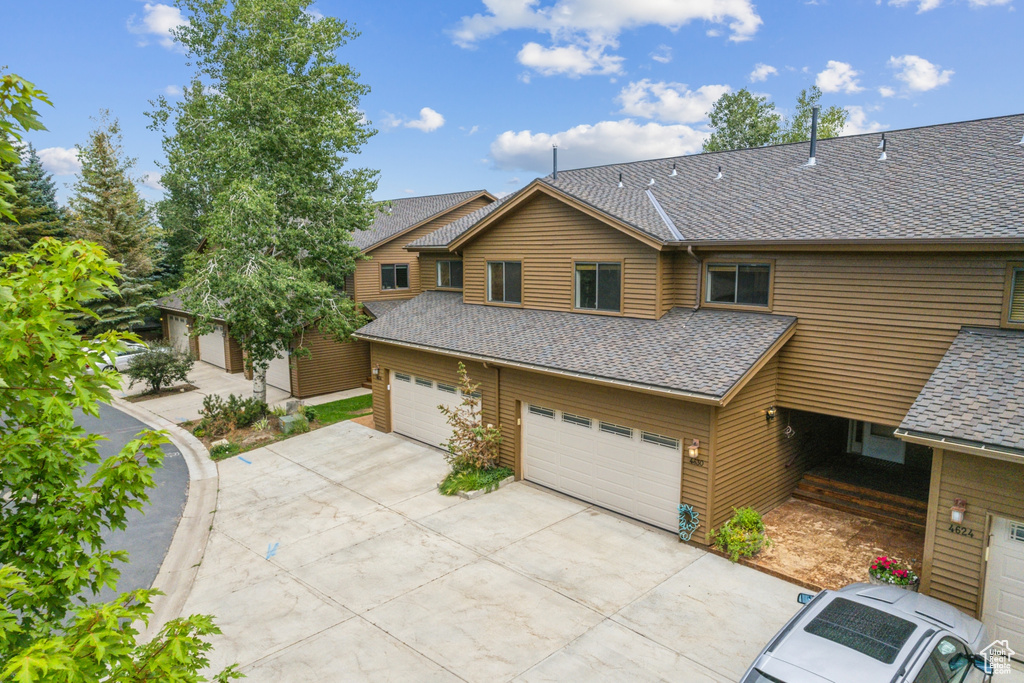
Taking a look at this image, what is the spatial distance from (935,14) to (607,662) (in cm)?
2039

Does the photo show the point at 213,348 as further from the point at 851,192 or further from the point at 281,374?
the point at 851,192

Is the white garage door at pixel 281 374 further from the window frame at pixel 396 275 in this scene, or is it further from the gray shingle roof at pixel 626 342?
the gray shingle roof at pixel 626 342

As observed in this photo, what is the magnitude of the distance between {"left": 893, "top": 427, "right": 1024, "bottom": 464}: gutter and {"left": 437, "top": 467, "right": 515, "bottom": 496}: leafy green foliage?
8.31m

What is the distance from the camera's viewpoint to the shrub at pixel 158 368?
23.5 meters

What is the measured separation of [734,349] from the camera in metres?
11.1

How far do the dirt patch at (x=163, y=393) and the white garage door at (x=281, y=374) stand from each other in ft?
12.0

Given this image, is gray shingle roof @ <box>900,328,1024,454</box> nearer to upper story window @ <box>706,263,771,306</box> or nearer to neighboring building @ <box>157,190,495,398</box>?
upper story window @ <box>706,263,771,306</box>

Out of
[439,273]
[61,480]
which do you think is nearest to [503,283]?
[439,273]

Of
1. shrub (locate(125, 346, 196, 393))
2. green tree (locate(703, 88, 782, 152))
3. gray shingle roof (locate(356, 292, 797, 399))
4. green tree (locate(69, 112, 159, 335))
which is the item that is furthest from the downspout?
green tree (locate(69, 112, 159, 335))

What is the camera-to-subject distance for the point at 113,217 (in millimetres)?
33750

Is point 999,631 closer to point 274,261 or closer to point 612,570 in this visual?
point 612,570

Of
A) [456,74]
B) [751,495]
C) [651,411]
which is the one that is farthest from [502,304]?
[456,74]

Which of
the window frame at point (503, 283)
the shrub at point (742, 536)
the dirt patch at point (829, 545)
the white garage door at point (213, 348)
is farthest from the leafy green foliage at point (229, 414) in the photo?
the dirt patch at point (829, 545)

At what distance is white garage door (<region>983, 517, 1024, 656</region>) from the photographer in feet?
26.0
